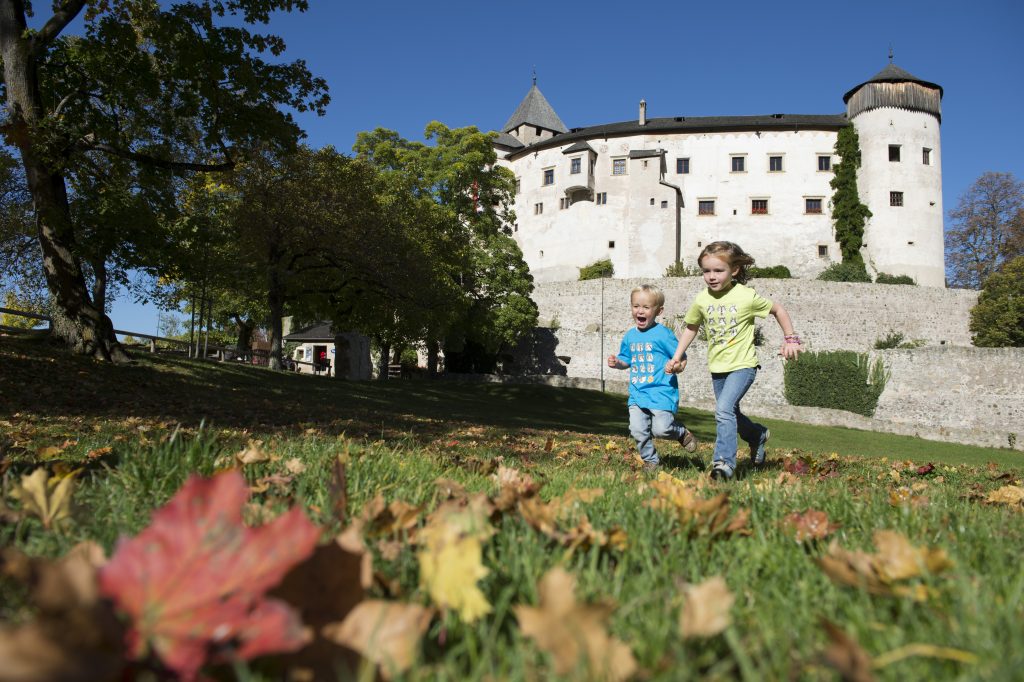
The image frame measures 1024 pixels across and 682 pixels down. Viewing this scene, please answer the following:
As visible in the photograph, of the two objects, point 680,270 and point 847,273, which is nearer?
point 847,273

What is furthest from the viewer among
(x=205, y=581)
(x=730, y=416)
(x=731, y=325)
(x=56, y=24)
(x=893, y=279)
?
(x=893, y=279)

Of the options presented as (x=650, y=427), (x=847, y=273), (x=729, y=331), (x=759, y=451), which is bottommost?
(x=759, y=451)

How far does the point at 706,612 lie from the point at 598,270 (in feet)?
167

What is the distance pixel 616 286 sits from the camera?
135 ft

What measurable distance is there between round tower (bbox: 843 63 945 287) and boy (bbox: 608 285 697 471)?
163ft

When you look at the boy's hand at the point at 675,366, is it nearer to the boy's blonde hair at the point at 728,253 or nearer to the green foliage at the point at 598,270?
the boy's blonde hair at the point at 728,253

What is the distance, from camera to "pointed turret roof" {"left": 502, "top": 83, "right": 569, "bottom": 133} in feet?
208

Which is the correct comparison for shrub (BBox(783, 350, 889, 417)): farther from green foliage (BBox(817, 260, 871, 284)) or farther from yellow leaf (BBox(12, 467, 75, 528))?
yellow leaf (BBox(12, 467, 75, 528))

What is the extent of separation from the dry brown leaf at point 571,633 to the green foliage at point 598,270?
50.7 metres

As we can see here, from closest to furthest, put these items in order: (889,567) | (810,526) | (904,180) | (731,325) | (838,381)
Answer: (889,567)
(810,526)
(731,325)
(838,381)
(904,180)

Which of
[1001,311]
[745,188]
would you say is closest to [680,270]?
[745,188]

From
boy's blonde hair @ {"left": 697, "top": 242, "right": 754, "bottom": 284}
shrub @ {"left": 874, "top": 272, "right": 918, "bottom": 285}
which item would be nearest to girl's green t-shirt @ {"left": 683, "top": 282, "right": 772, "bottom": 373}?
boy's blonde hair @ {"left": 697, "top": 242, "right": 754, "bottom": 284}

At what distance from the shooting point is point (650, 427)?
5.57 meters

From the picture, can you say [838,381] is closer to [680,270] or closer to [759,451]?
[680,270]
